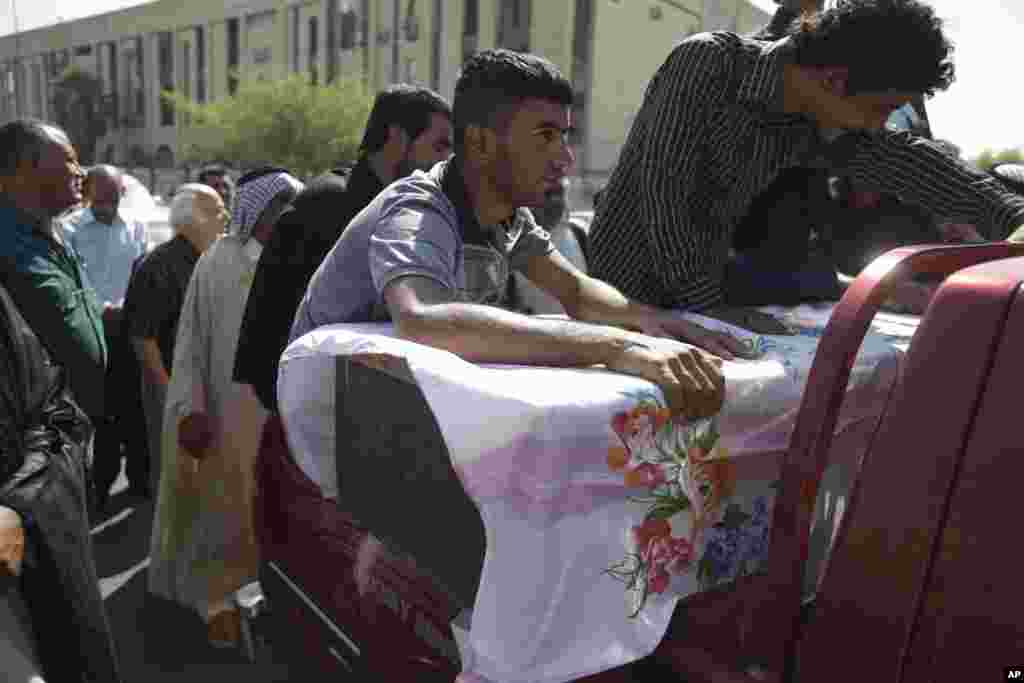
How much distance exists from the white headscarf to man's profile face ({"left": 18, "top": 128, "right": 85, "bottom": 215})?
21.6 inches

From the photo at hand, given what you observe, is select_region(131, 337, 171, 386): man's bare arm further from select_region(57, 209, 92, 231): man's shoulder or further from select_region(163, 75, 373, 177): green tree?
select_region(163, 75, 373, 177): green tree

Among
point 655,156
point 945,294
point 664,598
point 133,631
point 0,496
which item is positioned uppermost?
point 655,156

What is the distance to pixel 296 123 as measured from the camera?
37.6m

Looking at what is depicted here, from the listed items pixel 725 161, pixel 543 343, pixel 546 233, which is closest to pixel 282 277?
pixel 546 233

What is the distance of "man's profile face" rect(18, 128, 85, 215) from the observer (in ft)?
9.72

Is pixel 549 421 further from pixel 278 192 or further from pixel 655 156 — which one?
pixel 278 192

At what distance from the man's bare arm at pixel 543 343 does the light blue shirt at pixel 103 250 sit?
4313mm

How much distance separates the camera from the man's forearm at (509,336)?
1.34 metres

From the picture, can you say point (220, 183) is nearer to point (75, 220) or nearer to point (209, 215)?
point (75, 220)

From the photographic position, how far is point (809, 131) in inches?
79.4

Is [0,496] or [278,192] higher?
[278,192]

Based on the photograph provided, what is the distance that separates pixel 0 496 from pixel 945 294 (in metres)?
1.62

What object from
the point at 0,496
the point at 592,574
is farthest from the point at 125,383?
the point at 592,574

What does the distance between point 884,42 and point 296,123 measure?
38.1 meters
